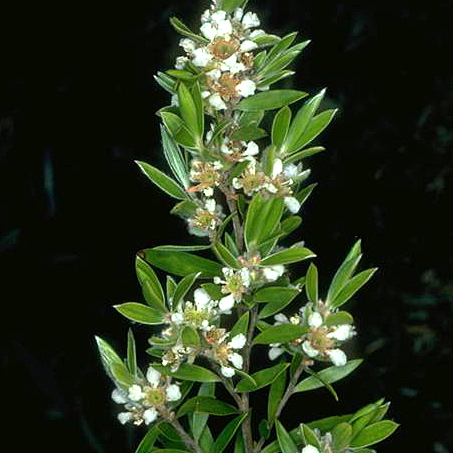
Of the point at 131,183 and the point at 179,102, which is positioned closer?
the point at 179,102

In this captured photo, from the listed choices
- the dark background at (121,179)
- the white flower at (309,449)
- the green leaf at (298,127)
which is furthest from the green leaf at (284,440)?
the dark background at (121,179)

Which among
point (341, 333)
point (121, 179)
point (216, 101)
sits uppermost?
point (216, 101)

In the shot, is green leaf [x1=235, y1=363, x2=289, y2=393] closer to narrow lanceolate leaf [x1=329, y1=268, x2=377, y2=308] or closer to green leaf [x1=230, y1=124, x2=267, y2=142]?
narrow lanceolate leaf [x1=329, y1=268, x2=377, y2=308]

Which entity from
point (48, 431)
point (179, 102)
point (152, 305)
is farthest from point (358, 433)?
point (48, 431)

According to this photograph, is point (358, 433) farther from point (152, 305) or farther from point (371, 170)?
point (371, 170)

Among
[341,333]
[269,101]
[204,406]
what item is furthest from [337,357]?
[269,101]

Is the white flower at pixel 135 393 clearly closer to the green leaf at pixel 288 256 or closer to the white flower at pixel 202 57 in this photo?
the green leaf at pixel 288 256

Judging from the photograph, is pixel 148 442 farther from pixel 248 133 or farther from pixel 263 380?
pixel 248 133
